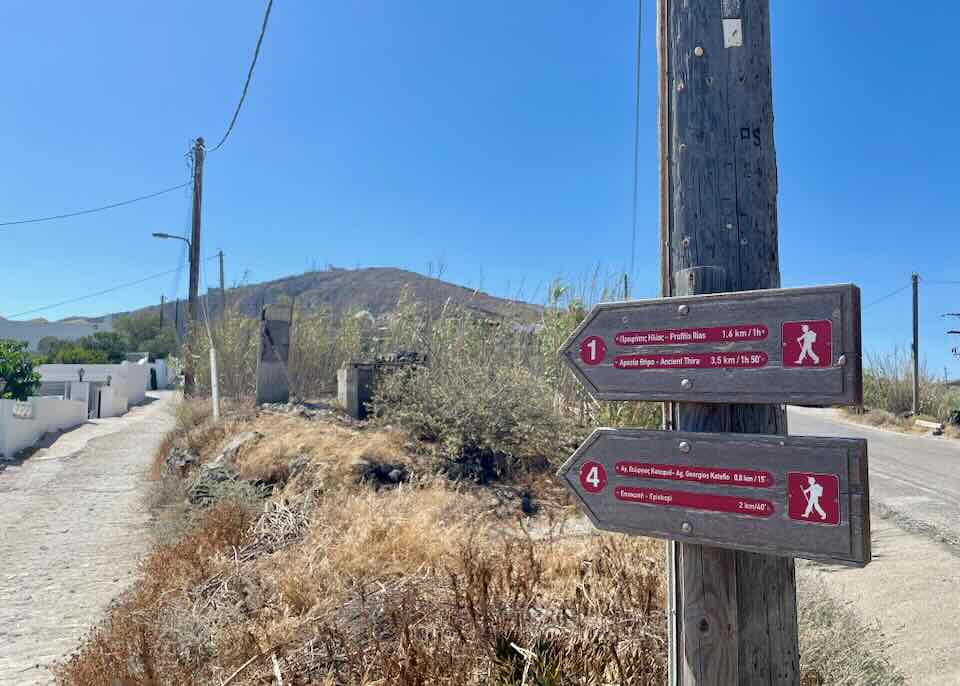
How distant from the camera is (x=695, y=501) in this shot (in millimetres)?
2283

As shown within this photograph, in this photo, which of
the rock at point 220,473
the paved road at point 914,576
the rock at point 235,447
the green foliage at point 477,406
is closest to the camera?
the paved road at point 914,576

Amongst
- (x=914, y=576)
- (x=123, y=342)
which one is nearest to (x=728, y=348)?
(x=914, y=576)

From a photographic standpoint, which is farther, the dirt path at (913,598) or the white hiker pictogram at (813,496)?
the dirt path at (913,598)

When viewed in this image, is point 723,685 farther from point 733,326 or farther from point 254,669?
point 254,669

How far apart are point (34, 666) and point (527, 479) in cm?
524

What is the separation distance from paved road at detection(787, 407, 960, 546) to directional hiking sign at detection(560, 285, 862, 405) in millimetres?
6283

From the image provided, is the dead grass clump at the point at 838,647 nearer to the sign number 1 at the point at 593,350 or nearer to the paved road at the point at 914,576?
the paved road at the point at 914,576

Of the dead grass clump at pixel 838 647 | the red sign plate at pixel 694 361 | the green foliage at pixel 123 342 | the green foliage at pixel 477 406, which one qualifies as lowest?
the dead grass clump at pixel 838 647

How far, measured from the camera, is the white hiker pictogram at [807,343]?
2.12m

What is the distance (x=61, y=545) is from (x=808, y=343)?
9346 millimetres

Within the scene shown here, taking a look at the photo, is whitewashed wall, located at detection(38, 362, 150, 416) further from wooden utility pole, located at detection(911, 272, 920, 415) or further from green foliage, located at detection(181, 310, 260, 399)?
wooden utility pole, located at detection(911, 272, 920, 415)

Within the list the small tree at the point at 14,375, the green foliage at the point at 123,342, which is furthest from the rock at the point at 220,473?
the green foliage at the point at 123,342

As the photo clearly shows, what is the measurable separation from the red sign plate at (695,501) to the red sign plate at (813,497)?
0.08 metres

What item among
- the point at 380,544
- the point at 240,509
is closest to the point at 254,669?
the point at 380,544
